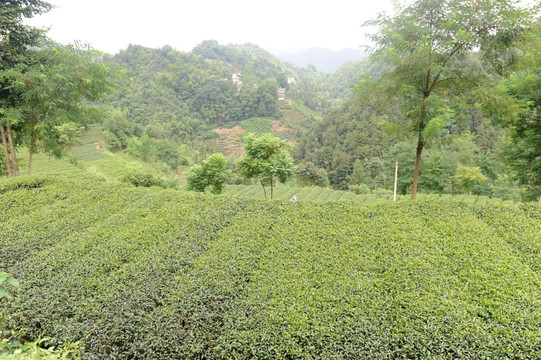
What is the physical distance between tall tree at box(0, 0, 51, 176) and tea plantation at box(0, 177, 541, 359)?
4635mm

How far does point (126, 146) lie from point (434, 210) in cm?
4256

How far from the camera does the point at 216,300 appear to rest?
3.10 metres

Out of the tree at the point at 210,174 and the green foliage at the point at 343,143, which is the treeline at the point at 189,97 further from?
the tree at the point at 210,174

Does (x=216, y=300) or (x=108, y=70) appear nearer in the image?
(x=216, y=300)

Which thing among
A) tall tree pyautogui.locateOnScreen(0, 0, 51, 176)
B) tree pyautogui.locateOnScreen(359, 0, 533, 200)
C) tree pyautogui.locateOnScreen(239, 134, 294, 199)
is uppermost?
tall tree pyautogui.locateOnScreen(0, 0, 51, 176)

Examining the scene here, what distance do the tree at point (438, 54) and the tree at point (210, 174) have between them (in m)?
9.84

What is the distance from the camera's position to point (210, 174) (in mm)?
14820

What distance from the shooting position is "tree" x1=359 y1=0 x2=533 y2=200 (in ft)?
17.5

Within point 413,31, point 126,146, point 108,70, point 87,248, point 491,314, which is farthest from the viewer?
point 126,146

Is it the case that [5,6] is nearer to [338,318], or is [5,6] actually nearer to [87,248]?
[87,248]

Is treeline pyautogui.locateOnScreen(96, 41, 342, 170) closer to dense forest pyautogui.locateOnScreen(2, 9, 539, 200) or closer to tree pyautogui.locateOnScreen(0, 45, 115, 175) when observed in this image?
dense forest pyautogui.locateOnScreen(2, 9, 539, 200)

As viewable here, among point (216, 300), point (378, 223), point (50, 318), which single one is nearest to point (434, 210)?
point (378, 223)

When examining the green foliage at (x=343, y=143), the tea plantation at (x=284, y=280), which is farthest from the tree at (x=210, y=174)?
the green foliage at (x=343, y=143)

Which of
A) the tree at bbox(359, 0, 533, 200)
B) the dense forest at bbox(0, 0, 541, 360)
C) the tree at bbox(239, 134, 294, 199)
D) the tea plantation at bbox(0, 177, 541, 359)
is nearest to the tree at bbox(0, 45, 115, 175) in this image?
the dense forest at bbox(0, 0, 541, 360)
